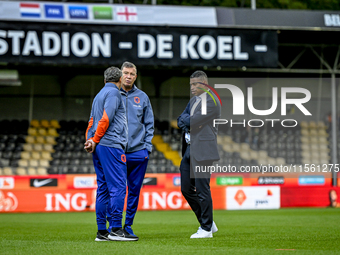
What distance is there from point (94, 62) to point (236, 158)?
662 cm

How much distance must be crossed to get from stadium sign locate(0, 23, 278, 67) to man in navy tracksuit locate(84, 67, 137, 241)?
797 centimetres

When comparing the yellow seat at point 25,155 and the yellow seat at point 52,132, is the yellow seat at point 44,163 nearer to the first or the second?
the yellow seat at point 25,155

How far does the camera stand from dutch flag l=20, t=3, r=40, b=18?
14000mm

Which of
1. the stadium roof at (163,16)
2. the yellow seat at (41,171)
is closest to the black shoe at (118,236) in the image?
the stadium roof at (163,16)

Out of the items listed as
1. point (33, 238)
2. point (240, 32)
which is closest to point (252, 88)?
point (240, 32)

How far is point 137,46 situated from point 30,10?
2.99m

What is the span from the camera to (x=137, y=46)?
46.8 ft

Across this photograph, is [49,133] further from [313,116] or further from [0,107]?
[313,116]

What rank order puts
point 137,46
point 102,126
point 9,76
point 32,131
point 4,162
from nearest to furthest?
point 102,126 < point 137,46 < point 9,76 < point 4,162 < point 32,131

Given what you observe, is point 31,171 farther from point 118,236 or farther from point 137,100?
point 118,236

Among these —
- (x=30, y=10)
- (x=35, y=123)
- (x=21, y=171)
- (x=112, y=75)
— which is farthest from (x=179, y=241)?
(x=35, y=123)

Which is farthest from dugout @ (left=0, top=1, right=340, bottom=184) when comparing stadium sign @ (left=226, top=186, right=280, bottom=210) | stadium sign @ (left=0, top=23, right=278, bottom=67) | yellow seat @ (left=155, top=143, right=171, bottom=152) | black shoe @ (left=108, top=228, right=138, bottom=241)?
black shoe @ (left=108, top=228, right=138, bottom=241)

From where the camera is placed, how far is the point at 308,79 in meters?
20.7

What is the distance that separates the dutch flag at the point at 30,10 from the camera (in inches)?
551
